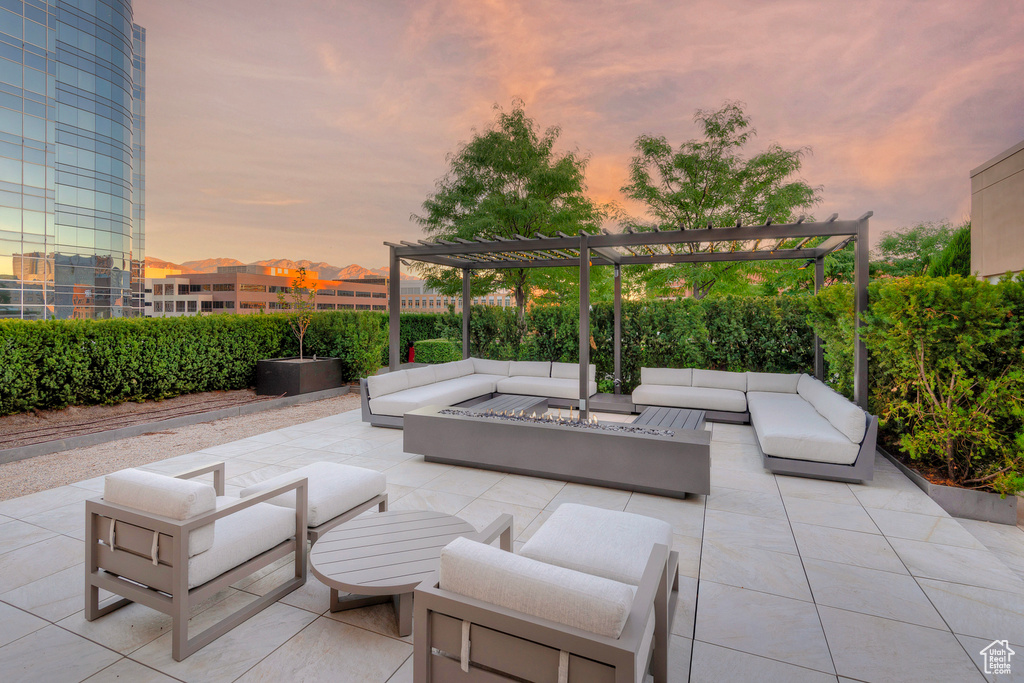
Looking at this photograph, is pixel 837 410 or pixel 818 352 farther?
pixel 818 352

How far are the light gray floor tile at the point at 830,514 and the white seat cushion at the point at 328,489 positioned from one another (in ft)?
10.0

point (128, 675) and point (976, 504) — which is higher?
A: point (976, 504)

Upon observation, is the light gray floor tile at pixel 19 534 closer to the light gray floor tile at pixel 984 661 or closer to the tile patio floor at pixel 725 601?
the tile patio floor at pixel 725 601

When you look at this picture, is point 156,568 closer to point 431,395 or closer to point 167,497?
point 167,497

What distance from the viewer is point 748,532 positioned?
3217 mm

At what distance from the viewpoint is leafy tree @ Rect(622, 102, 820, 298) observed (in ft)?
41.7

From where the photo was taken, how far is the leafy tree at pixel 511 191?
12734mm

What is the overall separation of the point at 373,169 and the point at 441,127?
2353 mm

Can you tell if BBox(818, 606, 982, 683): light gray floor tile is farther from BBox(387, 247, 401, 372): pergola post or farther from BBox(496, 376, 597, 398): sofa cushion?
BBox(387, 247, 401, 372): pergola post

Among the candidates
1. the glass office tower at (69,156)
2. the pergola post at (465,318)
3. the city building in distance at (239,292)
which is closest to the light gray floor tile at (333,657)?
the pergola post at (465,318)

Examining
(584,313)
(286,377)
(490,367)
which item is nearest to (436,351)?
(490,367)

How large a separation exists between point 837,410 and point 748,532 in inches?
84.8

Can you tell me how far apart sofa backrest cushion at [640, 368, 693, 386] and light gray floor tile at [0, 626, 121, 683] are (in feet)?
21.8

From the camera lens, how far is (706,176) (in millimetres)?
13656
